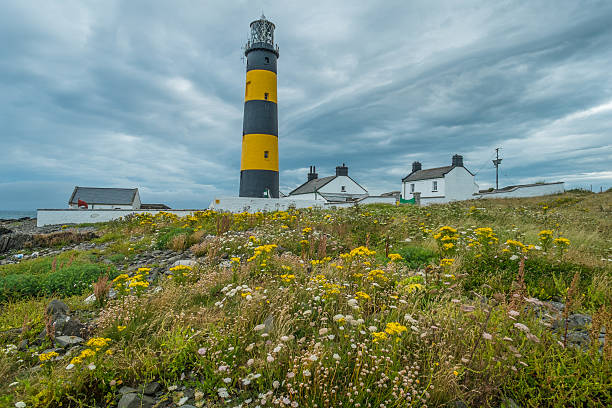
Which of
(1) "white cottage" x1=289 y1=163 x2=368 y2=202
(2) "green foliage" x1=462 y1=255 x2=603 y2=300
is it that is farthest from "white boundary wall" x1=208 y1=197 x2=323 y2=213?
(1) "white cottage" x1=289 y1=163 x2=368 y2=202

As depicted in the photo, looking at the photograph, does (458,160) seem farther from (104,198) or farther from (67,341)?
(67,341)

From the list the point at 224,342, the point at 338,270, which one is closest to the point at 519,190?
the point at 338,270

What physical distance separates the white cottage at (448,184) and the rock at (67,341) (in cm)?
3768

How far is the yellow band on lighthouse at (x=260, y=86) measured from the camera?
2352cm

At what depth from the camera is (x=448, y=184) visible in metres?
38.7

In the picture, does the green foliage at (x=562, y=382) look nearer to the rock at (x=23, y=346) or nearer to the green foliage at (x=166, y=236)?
the rock at (x=23, y=346)

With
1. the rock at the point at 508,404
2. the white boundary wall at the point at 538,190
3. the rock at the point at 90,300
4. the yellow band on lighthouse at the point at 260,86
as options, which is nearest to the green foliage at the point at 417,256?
the rock at the point at 508,404

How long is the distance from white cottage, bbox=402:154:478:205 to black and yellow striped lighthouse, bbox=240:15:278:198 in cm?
2172

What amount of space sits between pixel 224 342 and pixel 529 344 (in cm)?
297

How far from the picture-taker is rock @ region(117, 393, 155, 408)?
254 cm

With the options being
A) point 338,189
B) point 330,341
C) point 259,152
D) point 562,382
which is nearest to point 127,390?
point 330,341

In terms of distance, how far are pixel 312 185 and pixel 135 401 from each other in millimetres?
42232

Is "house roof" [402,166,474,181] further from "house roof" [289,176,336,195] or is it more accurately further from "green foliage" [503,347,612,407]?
"green foliage" [503,347,612,407]

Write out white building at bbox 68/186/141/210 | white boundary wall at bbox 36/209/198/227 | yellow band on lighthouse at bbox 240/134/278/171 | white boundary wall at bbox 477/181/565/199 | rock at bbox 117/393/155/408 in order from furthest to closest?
white boundary wall at bbox 477/181/565/199 → white building at bbox 68/186/141/210 → yellow band on lighthouse at bbox 240/134/278/171 → white boundary wall at bbox 36/209/198/227 → rock at bbox 117/393/155/408
